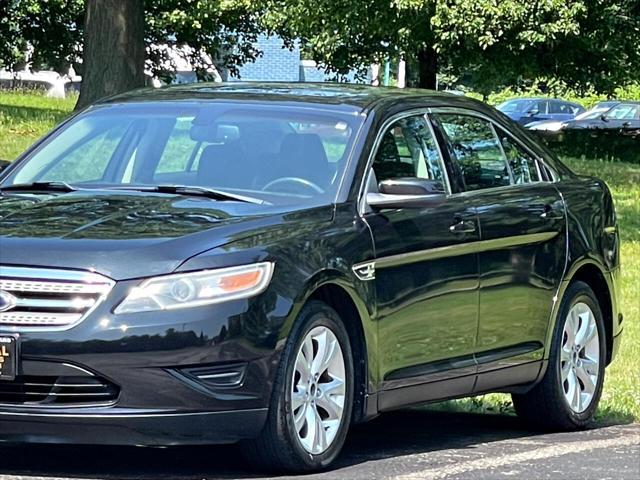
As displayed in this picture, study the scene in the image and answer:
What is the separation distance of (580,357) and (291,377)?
2648 mm

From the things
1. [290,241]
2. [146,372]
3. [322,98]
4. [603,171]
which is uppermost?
[322,98]

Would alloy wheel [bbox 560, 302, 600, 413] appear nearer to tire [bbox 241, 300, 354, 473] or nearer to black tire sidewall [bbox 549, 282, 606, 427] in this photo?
black tire sidewall [bbox 549, 282, 606, 427]

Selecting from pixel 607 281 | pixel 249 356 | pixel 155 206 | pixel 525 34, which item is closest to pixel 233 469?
pixel 249 356

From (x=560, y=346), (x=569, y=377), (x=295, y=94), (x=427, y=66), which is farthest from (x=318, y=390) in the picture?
(x=427, y=66)

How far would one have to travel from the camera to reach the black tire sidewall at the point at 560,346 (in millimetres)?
7898

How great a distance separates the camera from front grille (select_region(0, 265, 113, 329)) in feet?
18.4

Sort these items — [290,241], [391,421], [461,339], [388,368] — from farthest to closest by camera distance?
1. [391,421]
2. [461,339]
3. [388,368]
4. [290,241]

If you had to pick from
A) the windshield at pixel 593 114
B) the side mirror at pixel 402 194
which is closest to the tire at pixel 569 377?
the side mirror at pixel 402 194

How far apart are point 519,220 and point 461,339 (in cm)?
82

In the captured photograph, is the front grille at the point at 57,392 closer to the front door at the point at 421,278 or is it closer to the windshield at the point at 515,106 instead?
the front door at the point at 421,278

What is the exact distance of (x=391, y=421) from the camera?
8305 mm

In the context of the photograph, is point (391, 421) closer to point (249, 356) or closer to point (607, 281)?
point (607, 281)

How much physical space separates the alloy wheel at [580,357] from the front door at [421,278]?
0.92m

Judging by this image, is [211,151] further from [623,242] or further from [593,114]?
[593,114]
